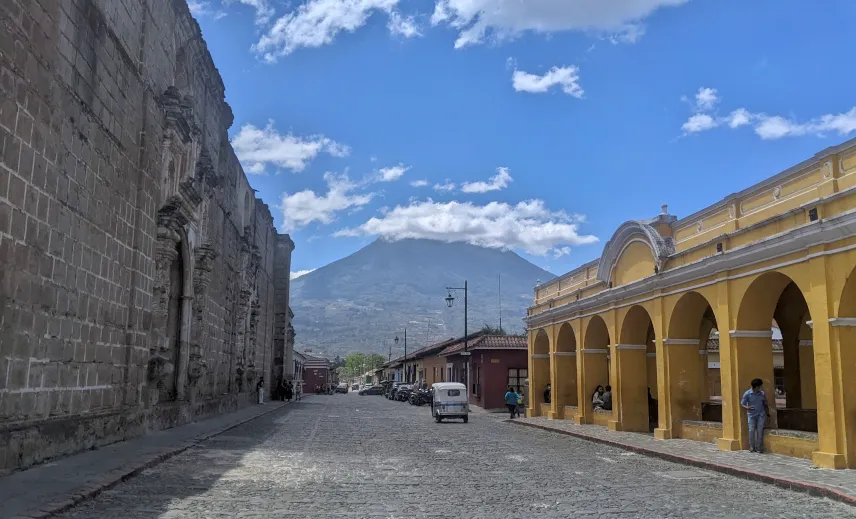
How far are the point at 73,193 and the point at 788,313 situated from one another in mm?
16580

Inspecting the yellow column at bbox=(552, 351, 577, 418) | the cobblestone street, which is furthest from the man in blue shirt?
the yellow column at bbox=(552, 351, 577, 418)

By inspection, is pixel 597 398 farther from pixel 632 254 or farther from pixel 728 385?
pixel 728 385

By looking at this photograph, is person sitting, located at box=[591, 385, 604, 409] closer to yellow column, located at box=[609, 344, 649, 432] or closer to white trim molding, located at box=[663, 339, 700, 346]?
yellow column, located at box=[609, 344, 649, 432]

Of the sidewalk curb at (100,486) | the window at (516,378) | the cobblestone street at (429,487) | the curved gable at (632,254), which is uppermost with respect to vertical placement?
the curved gable at (632,254)

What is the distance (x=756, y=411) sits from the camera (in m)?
14.0

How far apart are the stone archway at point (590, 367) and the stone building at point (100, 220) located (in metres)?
12.3

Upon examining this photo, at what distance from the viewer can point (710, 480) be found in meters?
11.0

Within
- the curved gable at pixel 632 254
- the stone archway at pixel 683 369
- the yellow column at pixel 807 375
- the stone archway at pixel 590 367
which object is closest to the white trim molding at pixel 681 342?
the stone archway at pixel 683 369

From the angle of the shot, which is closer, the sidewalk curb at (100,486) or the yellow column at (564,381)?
the sidewalk curb at (100,486)

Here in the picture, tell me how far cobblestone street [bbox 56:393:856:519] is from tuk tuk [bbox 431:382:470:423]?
1075cm

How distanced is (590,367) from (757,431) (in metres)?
10.5

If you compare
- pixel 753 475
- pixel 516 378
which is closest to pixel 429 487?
pixel 753 475

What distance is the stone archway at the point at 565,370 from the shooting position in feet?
88.5

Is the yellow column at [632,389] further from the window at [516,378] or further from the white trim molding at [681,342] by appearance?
the window at [516,378]
